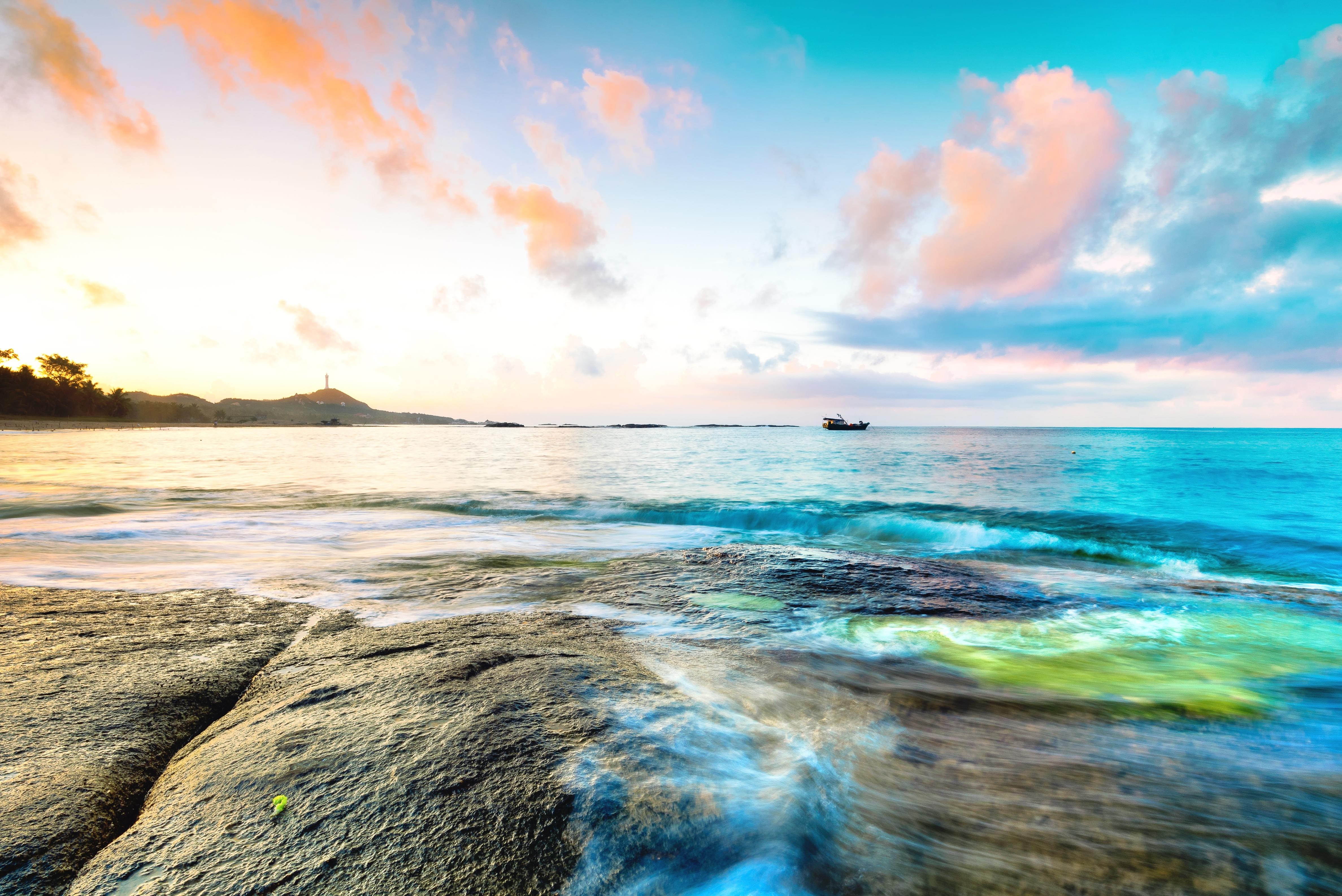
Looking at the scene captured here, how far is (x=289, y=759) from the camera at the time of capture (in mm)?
2461

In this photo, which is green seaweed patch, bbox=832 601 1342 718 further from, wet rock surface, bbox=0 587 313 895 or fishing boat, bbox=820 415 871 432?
A: fishing boat, bbox=820 415 871 432

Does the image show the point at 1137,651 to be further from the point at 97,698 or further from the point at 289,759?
the point at 97,698

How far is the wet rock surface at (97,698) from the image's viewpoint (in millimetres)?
2021

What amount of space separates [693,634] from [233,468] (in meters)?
28.3

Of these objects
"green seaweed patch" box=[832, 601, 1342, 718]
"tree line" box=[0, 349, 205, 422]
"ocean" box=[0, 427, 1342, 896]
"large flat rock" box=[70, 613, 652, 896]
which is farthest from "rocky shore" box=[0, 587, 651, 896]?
"tree line" box=[0, 349, 205, 422]

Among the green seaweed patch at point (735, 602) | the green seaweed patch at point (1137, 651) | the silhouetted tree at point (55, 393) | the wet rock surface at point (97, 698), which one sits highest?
the silhouetted tree at point (55, 393)

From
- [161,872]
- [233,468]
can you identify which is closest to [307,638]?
[161,872]

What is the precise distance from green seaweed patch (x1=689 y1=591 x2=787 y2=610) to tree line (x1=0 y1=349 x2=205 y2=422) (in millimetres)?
112355

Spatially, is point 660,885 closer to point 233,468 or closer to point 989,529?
point 989,529

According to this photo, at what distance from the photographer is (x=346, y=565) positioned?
773 cm

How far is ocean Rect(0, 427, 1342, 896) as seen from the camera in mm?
2439

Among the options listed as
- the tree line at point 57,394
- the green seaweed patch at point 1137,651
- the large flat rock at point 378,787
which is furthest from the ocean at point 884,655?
the tree line at point 57,394

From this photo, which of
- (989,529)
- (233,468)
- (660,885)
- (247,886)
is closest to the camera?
(247,886)

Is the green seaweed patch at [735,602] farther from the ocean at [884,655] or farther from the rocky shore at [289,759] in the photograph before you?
the rocky shore at [289,759]
